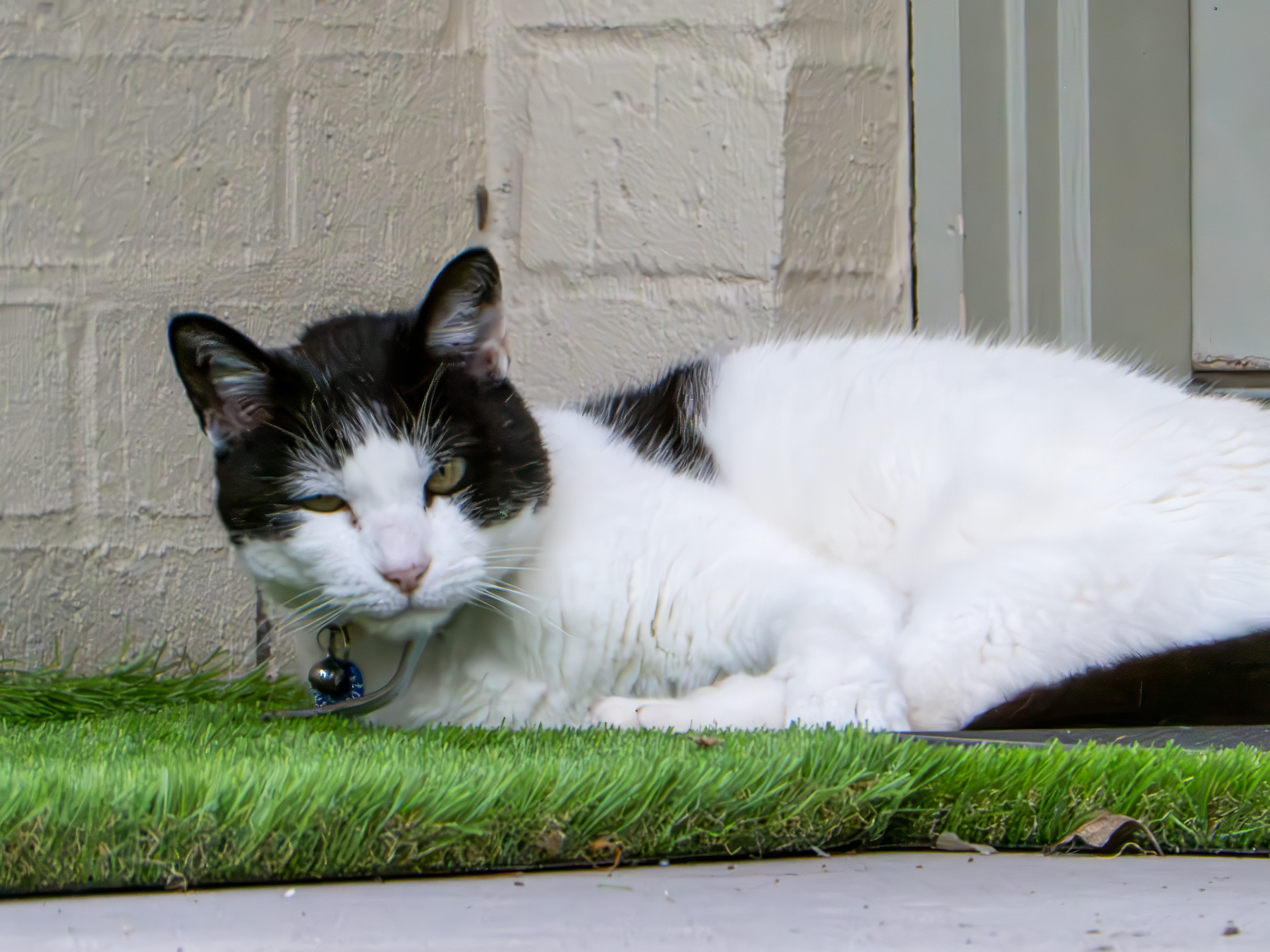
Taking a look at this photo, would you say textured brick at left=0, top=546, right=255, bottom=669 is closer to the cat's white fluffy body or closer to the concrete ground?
the cat's white fluffy body

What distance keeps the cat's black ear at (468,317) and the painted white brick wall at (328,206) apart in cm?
82

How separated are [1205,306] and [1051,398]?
1160 millimetres

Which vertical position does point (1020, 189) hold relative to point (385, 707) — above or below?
above

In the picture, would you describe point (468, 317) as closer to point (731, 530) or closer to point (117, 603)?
point (731, 530)

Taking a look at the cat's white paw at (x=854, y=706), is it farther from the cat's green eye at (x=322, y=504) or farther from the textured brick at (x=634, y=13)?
the textured brick at (x=634, y=13)

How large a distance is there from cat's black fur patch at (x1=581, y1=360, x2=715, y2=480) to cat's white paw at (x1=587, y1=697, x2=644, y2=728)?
0.43 metres

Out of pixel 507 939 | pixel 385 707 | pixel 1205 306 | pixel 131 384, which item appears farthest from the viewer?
pixel 1205 306

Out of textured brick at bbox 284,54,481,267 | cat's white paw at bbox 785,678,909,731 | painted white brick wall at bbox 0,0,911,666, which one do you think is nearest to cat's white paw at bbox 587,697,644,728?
cat's white paw at bbox 785,678,909,731

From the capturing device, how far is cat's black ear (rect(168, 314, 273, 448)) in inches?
52.0

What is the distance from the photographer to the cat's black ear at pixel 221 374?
4.33 ft

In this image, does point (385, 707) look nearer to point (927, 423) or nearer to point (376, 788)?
point (376, 788)

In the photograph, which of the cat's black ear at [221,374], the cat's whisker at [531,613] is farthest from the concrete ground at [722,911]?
the cat's black ear at [221,374]

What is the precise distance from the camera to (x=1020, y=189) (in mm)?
2320

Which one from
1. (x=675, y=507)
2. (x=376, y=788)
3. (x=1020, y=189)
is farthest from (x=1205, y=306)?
(x=376, y=788)
